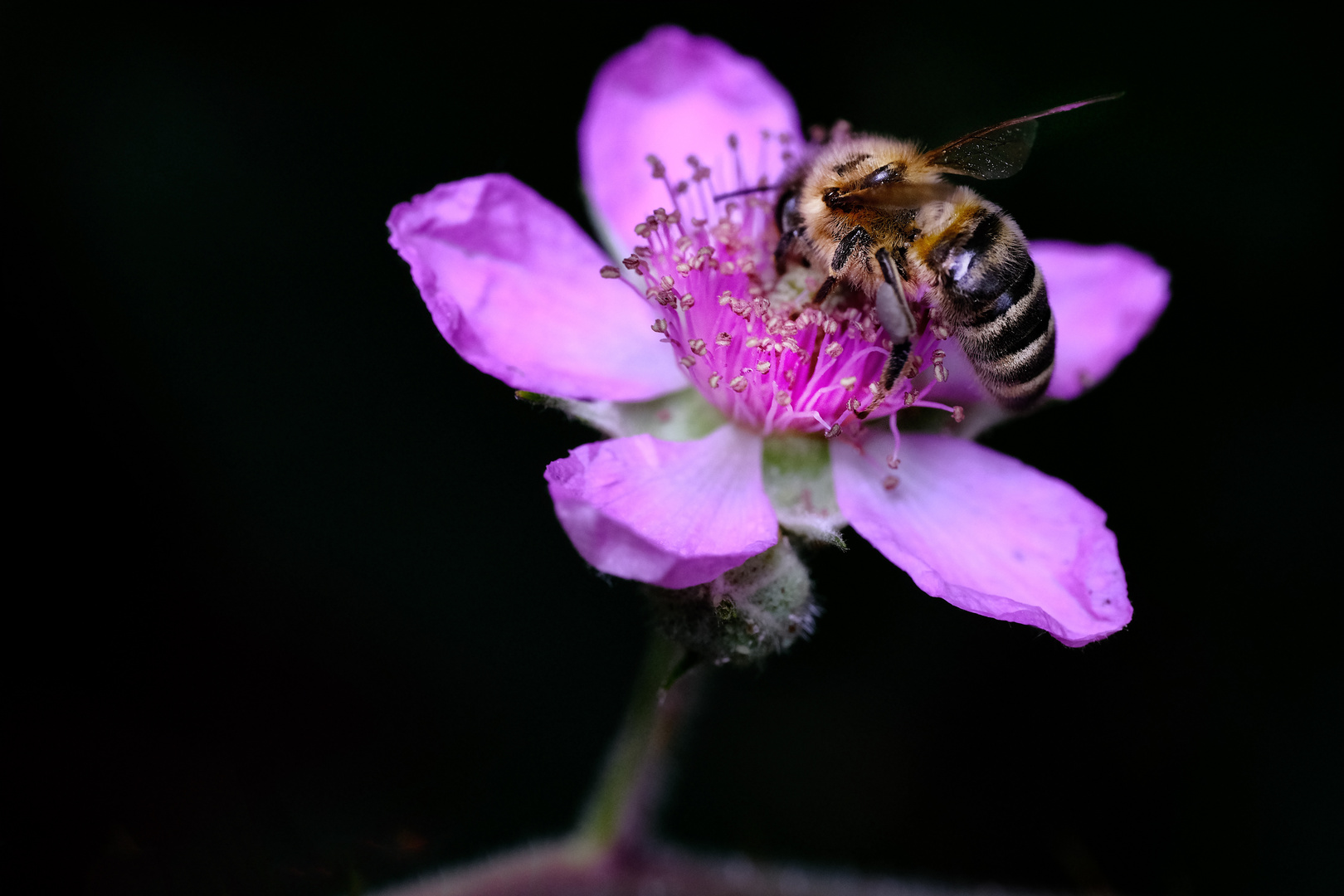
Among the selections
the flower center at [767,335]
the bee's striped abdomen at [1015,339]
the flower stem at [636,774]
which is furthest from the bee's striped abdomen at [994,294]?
the flower stem at [636,774]

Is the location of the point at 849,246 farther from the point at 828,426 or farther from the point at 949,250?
the point at 828,426

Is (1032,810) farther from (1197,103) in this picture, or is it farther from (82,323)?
(82,323)

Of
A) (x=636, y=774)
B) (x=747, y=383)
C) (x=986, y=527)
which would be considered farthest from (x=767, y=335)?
(x=636, y=774)

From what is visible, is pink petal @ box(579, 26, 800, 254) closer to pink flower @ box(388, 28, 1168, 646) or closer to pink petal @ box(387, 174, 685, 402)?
pink flower @ box(388, 28, 1168, 646)

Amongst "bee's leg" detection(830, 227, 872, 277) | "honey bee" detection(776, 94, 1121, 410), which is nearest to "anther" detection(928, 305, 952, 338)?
"honey bee" detection(776, 94, 1121, 410)

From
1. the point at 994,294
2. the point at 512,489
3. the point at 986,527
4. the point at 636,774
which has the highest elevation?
the point at 994,294

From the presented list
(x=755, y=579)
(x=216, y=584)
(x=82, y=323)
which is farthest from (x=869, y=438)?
(x=82, y=323)

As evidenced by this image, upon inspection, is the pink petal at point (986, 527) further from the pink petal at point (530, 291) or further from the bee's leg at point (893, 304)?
the pink petal at point (530, 291)
